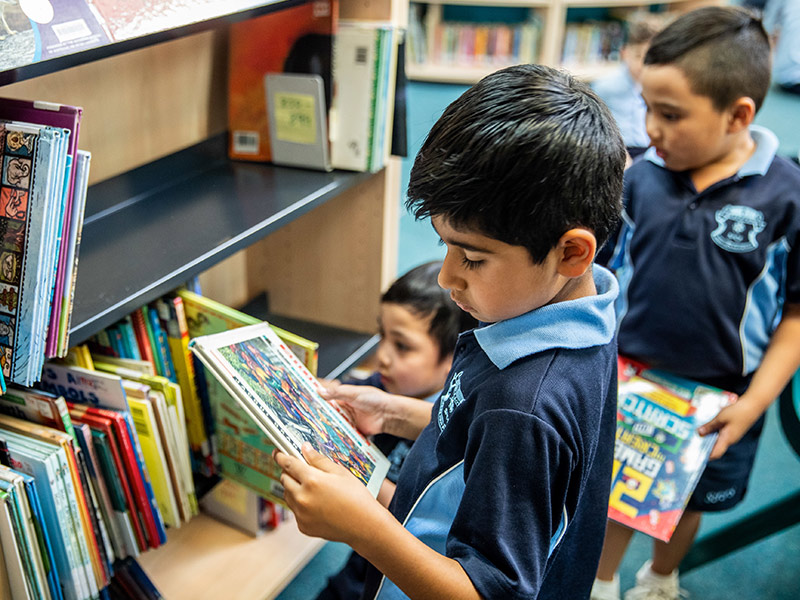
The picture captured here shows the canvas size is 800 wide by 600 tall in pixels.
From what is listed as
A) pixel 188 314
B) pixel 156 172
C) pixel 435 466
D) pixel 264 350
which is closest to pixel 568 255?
pixel 435 466

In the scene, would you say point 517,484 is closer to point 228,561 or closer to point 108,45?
point 108,45

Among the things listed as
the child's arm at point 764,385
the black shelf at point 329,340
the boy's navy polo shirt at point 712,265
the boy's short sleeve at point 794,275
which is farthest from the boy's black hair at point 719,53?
the black shelf at point 329,340

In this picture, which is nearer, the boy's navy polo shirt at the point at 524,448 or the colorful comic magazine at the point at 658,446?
the boy's navy polo shirt at the point at 524,448

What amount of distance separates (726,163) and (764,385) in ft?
1.35

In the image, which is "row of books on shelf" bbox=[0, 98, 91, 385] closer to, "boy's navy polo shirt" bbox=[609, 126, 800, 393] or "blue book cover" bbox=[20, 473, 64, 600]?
"blue book cover" bbox=[20, 473, 64, 600]

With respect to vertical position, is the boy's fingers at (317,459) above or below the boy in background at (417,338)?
above

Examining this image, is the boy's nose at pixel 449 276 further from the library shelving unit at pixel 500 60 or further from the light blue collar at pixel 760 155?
the library shelving unit at pixel 500 60

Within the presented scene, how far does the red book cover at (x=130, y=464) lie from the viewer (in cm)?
106

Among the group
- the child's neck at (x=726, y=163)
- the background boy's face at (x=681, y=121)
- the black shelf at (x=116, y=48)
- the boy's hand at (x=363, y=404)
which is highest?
the black shelf at (x=116, y=48)

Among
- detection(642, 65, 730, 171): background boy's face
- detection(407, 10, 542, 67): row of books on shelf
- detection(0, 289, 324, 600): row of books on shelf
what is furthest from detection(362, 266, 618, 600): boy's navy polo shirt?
detection(407, 10, 542, 67): row of books on shelf

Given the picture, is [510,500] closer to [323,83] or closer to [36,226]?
[36,226]

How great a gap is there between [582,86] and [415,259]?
2198 millimetres

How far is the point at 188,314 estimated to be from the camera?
1.24 m

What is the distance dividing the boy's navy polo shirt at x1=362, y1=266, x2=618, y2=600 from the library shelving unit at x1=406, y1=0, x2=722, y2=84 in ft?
14.1
